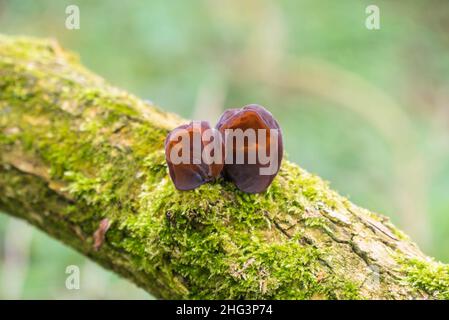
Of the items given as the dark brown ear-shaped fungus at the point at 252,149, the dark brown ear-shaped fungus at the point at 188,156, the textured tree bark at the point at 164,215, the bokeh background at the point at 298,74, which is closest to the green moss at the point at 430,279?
the textured tree bark at the point at 164,215

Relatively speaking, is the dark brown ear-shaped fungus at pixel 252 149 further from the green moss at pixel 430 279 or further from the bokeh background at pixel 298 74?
the bokeh background at pixel 298 74

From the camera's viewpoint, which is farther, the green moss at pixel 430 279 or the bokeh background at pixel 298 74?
the bokeh background at pixel 298 74

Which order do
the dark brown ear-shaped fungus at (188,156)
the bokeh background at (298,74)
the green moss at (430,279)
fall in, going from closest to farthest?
the green moss at (430,279)
the dark brown ear-shaped fungus at (188,156)
the bokeh background at (298,74)

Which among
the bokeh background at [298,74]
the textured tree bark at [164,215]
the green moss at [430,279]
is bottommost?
the green moss at [430,279]

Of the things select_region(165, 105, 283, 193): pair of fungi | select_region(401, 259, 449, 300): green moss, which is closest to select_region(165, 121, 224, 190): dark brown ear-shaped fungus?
select_region(165, 105, 283, 193): pair of fungi

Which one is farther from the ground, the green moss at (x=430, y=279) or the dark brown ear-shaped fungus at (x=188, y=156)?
the dark brown ear-shaped fungus at (x=188, y=156)

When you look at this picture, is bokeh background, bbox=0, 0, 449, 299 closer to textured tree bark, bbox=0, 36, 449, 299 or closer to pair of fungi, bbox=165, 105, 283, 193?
textured tree bark, bbox=0, 36, 449, 299

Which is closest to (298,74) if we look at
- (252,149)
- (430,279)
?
(252,149)
